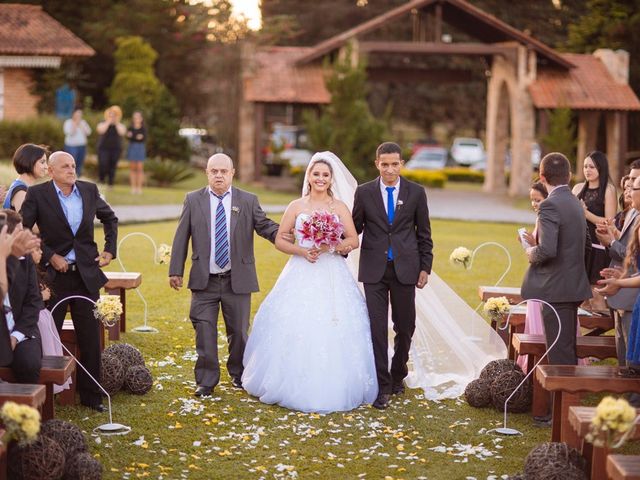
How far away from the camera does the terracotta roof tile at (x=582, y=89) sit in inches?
1149

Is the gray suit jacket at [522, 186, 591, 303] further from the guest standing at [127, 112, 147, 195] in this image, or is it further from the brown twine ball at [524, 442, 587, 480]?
the guest standing at [127, 112, 147, 195]

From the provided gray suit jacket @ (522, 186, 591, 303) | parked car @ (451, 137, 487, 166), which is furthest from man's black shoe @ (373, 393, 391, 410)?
parked car @ (451, 137, 487, 166)

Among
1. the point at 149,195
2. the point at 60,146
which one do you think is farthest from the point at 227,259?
the point at 60,146

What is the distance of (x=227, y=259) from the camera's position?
8.12m

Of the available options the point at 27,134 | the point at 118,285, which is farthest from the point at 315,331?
the point at 27,134

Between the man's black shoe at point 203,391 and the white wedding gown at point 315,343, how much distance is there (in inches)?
13.9

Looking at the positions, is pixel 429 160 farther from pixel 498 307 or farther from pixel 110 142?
pixel 498 307

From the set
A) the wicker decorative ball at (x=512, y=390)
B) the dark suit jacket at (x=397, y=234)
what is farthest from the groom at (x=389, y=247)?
the wicker decorative ball at (x=512, y=390)

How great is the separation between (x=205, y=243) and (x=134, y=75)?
2751cm

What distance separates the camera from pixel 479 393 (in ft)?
26.4

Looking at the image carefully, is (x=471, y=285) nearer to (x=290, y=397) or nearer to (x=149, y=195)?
(x=290, y=397)

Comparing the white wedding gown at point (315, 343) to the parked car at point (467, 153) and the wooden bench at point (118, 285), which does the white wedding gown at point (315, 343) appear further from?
the parked car at point (467, 153)

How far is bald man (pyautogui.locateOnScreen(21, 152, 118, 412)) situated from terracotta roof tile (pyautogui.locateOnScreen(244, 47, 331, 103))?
21.3 m

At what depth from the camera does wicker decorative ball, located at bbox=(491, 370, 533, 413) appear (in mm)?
7844
